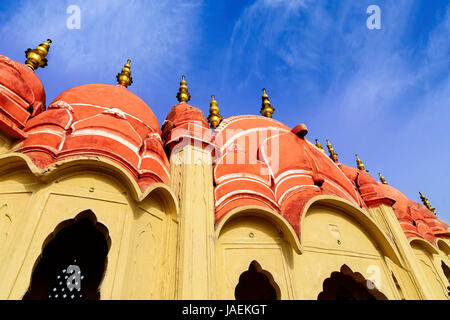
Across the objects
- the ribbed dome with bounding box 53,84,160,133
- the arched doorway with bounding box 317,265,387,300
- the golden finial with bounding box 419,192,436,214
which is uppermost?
the golden finial with bounding box 419,192,436,214

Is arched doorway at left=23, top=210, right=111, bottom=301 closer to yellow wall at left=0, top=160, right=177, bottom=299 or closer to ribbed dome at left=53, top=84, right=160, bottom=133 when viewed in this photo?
yellow wall at left=0, top=160, right=177, bottom=299

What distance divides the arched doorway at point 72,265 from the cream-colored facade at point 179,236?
195 centimetres

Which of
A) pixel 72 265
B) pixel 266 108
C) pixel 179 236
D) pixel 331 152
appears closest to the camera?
pixel 179 236

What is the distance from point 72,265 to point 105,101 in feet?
12.0

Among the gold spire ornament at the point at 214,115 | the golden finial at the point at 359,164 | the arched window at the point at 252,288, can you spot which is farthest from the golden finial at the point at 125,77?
the golden finial at the point at 359,164

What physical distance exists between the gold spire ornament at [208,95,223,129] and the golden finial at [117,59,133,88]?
8.92ft

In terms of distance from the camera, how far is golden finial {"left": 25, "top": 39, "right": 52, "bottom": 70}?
738cm

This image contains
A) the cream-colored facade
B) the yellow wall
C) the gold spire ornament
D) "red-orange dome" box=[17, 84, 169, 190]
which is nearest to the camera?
the yellow wall

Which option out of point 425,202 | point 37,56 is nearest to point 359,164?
point 425,202

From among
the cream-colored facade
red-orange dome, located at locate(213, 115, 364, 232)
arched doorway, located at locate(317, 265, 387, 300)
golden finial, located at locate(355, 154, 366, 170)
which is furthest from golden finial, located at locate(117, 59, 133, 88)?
golden finial, located at locate(355, 154, 366, 170)

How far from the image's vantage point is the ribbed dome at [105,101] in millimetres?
5992

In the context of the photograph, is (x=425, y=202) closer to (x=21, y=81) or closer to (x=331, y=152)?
(x=331, y=152)

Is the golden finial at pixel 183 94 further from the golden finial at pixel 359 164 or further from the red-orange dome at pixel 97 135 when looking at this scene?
the golden finial at pixel 359 164

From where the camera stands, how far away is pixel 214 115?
388 inches
